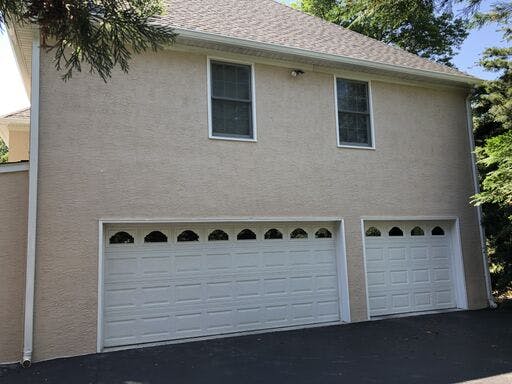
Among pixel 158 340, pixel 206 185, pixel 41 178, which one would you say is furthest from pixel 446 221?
pixel 41 178

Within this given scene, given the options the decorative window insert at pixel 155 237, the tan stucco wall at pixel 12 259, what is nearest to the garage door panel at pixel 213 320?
the decorative window insert at pixel 155 237

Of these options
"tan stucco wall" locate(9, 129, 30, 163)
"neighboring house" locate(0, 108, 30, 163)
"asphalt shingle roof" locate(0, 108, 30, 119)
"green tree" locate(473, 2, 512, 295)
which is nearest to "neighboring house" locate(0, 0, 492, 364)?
"green tree" locate(473, 2, 512, 295)

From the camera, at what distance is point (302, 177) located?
9359 mm

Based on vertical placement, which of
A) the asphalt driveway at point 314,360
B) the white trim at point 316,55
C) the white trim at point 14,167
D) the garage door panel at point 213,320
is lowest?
the asphalt driveway at point 314,360

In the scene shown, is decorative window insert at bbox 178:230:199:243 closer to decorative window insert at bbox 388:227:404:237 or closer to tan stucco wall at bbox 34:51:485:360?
tan stucco wall at bbox 34:51:485:360

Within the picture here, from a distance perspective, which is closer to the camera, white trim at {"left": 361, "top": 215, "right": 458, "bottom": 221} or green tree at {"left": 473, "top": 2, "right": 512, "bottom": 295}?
green tree at {"left": 473, "top": 2, "right": 512, "bottom": 295}

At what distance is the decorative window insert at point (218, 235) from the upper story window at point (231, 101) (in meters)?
1.83

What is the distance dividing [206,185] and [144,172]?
1.15m

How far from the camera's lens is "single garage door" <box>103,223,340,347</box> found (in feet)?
26.1

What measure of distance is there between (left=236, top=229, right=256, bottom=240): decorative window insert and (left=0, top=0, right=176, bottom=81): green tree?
15.1 feet

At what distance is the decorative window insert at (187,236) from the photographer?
8.53 m

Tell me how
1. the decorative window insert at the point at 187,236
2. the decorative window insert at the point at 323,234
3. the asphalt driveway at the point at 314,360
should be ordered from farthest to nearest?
the decorative window insert at the point at 323,234
the decorative window insert at the point at 187,236
the asphalt driveway at the point at 314,360

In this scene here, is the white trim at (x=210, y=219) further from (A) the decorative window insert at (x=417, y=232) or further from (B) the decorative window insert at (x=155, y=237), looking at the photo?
(A) the decorative window insert at (x=417, y=232)

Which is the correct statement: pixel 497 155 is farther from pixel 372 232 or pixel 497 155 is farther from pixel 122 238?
pixel 122 238
